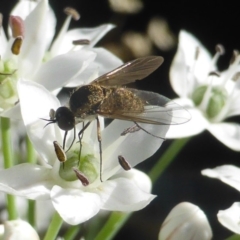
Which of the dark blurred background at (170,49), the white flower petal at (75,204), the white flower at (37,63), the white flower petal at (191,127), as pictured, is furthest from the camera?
the dark blurred background at (170,49)

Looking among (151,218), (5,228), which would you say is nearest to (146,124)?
(5,228)

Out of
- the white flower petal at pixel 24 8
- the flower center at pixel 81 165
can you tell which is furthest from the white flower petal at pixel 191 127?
the white flower petal at pixel 24 8

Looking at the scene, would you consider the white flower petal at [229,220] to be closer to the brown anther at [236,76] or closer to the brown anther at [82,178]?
the brown anther at [82,178]

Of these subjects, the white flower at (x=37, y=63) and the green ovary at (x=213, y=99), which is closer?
the white flower at (x=37, y=63)

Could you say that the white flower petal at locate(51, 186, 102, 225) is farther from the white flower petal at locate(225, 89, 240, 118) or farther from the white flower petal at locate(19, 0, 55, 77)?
the white flower petal at locate(225, 89, 240, 118)

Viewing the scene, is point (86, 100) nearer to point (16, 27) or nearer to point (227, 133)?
point (16, 27)

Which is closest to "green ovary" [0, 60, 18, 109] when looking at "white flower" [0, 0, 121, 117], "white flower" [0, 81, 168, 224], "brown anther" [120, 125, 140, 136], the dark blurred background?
"white flower" [0, 0, 121, 117]

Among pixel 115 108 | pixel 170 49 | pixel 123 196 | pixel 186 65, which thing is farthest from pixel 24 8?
pixel 170 49
